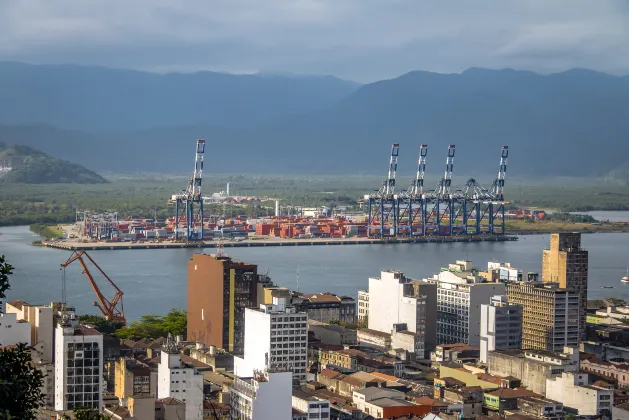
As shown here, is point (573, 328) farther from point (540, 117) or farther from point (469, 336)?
point (540, 117)

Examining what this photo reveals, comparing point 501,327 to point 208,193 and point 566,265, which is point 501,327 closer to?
point 566,265

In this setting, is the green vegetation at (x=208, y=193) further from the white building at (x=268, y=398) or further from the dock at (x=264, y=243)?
the white building at (x=268, y=398)

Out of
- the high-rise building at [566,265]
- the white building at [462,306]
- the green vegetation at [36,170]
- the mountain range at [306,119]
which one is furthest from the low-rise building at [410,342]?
the mountain range at [306,119]

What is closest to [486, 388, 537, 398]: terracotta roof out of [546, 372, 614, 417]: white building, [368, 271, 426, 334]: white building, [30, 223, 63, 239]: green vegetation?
[546, 372, 614, 417]: white building

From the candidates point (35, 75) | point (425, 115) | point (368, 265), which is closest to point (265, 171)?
point (425, 115)

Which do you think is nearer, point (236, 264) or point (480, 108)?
point (236, 264)

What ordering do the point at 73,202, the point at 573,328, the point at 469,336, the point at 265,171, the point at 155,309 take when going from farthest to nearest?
the point at 265,171, the point at 73,202, the point at 155,309, the point at 469,336, the point at 573,328

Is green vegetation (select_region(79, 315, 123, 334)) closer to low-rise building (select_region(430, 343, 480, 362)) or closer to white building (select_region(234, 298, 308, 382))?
white building (select_region(234, 298, 308, 382))
